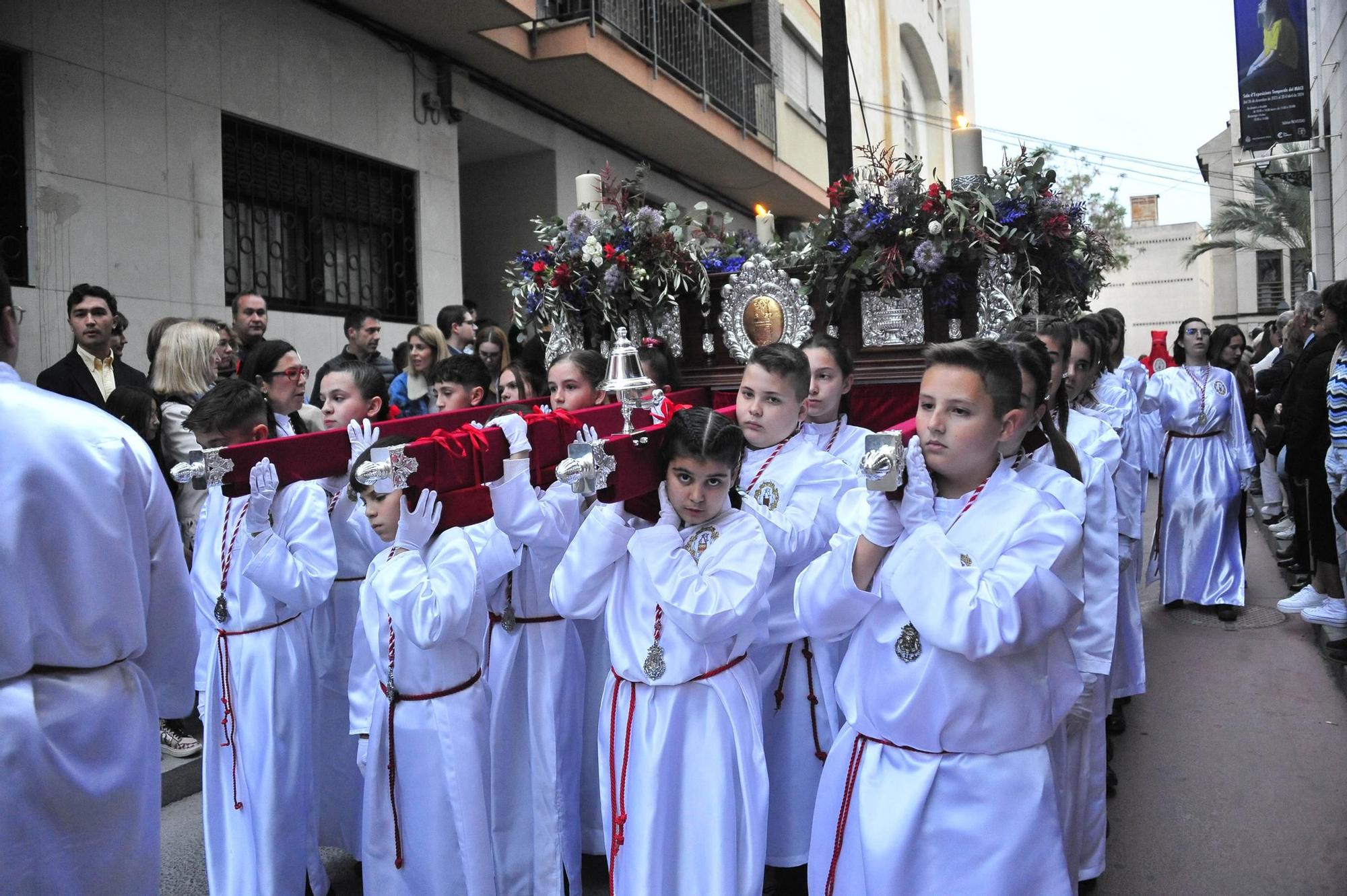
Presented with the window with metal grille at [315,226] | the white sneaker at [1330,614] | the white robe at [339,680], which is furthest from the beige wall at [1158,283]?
the white robe at [339,680]

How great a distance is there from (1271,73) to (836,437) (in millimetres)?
14052

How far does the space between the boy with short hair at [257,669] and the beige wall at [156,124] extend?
3571 millimetres

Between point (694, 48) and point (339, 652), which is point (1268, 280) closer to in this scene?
point (694, 48)

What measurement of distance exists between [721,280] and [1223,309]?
33485 mm

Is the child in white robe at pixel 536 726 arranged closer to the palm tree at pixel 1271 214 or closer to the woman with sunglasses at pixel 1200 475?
the woman with sunglasses at pixel 1200 475

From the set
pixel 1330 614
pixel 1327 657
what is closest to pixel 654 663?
pixel 1330 614

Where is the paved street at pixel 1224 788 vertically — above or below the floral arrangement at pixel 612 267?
below

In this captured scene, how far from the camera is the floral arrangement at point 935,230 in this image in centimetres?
489

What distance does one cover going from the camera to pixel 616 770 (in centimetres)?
311

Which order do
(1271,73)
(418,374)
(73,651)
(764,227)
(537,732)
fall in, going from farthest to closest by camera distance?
(1271,73)
(418,374)
(764,227)
(537,732)
(73,651)

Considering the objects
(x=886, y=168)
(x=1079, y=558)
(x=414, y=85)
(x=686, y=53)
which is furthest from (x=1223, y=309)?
(x=1079, y=558)

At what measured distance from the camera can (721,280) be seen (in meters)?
5.48

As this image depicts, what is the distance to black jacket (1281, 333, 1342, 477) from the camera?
5.80 metres

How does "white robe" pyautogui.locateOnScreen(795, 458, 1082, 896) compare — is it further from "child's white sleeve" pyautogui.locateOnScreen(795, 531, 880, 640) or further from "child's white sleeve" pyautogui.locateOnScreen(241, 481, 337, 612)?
"child's white sleeve" pyautogui.locateOnScreen(241, 481, 337, 612)
